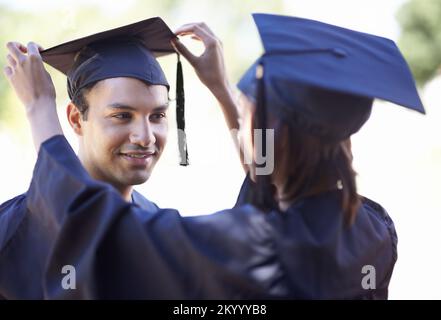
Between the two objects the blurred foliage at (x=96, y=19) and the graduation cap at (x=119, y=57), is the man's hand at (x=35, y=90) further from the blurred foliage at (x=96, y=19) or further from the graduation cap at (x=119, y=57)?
the blurred foliage at (x=96, y=19)

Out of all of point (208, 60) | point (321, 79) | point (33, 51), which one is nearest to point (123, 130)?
point (208, 60)

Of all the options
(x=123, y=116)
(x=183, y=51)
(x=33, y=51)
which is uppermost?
(x=183, y=51)

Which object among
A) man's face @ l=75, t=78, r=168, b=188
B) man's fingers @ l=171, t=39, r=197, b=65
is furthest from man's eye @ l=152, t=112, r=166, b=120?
man's fingers @ l=171, t=39, r=197, b=65

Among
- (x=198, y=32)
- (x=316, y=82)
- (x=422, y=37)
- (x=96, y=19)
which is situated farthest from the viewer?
Answer: (x=422, y=37)

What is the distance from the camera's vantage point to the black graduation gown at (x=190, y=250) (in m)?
1.88

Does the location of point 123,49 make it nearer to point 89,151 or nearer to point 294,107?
point 89,151

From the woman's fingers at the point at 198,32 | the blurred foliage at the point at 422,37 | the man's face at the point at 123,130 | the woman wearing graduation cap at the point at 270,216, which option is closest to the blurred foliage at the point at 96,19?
the blurred foliage at the point at 422,37

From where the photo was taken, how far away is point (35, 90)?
212 centimetres

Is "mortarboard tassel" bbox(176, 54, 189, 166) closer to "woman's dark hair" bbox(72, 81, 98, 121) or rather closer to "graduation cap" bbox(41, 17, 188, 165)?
"graduation cap" bbox(41, 17, 188, 165)

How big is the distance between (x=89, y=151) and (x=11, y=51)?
2.24 ft

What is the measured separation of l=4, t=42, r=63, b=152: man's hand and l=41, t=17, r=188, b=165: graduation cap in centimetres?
52

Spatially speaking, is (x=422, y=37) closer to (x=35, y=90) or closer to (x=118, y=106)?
(x=118, y=106)

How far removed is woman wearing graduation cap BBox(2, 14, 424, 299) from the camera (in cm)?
189

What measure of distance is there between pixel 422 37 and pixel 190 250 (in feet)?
39.0
